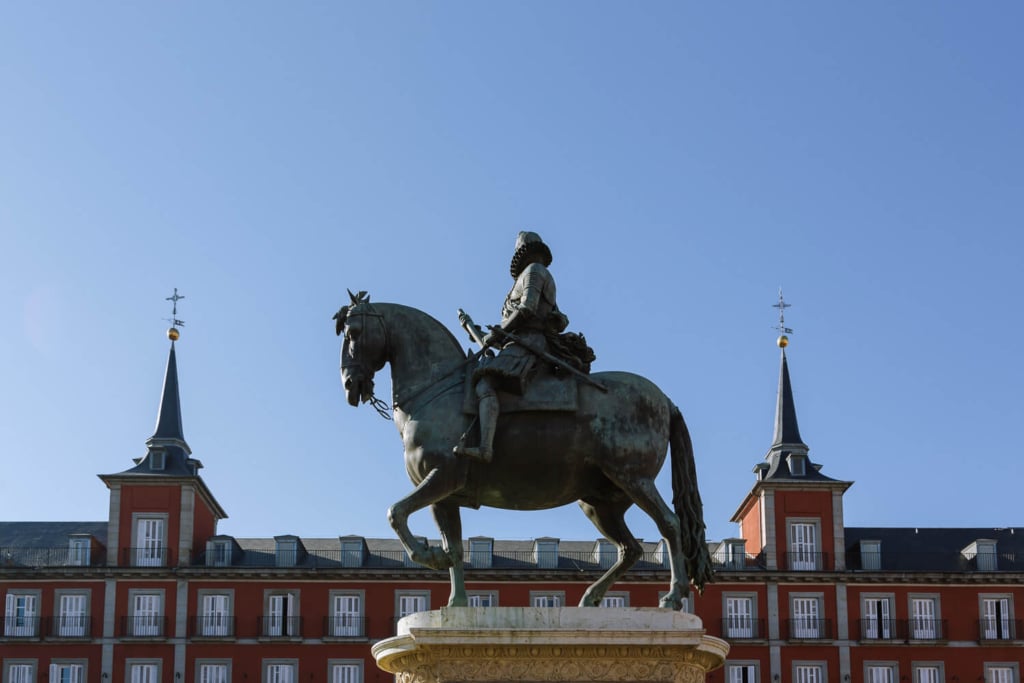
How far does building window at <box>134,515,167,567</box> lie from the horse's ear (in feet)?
209

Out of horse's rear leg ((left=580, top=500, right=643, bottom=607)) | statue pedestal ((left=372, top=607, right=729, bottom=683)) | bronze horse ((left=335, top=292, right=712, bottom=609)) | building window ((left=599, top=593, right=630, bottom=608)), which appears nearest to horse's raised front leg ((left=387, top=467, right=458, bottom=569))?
bronze horse ((left=335, top=292, right=712, bottom=609))

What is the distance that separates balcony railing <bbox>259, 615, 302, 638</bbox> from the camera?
75.4 meters

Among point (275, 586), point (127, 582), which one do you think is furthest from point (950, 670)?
point (127, 582)

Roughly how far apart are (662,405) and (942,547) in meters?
69.0

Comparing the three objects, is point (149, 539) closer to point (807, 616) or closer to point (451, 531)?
point (807, 616)

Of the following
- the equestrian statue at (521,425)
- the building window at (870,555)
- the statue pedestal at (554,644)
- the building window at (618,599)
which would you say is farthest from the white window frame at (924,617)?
the statue pedestal at (554,644)

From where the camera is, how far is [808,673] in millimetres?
75750

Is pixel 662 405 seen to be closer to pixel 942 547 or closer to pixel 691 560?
pixel 691 560

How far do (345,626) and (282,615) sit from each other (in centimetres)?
272

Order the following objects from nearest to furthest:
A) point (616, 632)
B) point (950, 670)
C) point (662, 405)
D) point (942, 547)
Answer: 1. point (616, 632)
2. point (662, 405)
3. point (950, 670)
4. point (942, 547)

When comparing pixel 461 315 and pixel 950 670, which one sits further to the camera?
pixel 950 670

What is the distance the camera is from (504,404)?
14.2 meters

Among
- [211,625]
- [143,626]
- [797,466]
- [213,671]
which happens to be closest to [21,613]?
[143,626]

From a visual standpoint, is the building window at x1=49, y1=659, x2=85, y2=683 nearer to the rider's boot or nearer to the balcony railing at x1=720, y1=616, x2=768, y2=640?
the balcony railing at x1=720, y1=616, x2=768, y2=640
